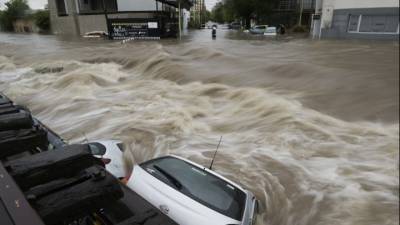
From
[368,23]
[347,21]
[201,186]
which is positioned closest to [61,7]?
[201,186]

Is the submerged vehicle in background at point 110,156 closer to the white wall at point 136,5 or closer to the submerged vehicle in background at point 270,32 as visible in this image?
the submerged vehicle in background at point 270,32

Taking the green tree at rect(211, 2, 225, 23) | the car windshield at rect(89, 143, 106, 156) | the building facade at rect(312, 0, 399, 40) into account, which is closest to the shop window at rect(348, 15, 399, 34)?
the building facade at rect(312, 0, 399, 40)

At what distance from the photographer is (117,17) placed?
105 feet

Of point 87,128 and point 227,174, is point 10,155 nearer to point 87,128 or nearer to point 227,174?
point 227,174

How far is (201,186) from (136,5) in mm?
33933

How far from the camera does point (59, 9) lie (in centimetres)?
4172

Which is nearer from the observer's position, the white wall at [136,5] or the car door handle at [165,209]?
the car door handle at [165,209]

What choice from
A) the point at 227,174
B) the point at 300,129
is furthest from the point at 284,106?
the point at 227,174

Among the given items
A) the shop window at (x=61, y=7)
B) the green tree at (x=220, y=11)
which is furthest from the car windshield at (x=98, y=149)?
the shop window at (x=61, y=7)

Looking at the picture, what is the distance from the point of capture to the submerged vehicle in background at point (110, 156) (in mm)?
4919

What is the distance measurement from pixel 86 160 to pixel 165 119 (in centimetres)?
583

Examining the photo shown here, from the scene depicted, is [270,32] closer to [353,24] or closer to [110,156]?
[110,156]

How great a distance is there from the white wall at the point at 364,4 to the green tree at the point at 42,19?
166 feet

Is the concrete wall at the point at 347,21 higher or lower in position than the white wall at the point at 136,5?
lower
